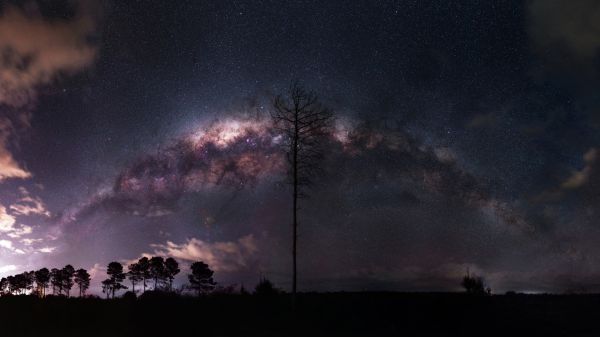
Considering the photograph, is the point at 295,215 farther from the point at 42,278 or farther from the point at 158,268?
the point at 42,278

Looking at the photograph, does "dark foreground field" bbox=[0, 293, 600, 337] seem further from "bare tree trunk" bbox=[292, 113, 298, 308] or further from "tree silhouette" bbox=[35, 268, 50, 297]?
"tree silhouette" bbox=[35, 268, 50, 297]

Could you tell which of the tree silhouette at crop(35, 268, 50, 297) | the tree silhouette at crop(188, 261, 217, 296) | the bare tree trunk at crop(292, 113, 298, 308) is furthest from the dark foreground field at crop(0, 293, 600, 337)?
the tree silhouette at crop(35, 268, 50, 297)

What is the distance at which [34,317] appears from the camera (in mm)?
27266

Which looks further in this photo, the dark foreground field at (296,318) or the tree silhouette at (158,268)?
the tree silhouette at (158,268)

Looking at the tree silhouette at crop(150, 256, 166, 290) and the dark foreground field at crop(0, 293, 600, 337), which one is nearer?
the dark foreground field at crop(0, 293, 600, 337)

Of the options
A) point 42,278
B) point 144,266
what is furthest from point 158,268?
point 42,278

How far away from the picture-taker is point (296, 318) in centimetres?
2981

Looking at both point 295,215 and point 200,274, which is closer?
point 295,215

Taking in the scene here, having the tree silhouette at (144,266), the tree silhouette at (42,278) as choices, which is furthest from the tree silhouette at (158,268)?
the tree silhouette at (42,278)

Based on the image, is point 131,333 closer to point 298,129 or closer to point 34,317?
point 34,317

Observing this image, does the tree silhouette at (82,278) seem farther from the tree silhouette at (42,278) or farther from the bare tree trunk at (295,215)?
the bare tree trunk at (295,215)

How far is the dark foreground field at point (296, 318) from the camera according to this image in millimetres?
26266

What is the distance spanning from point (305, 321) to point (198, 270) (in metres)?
64.8

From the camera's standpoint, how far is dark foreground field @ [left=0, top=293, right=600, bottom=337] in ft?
86.2
